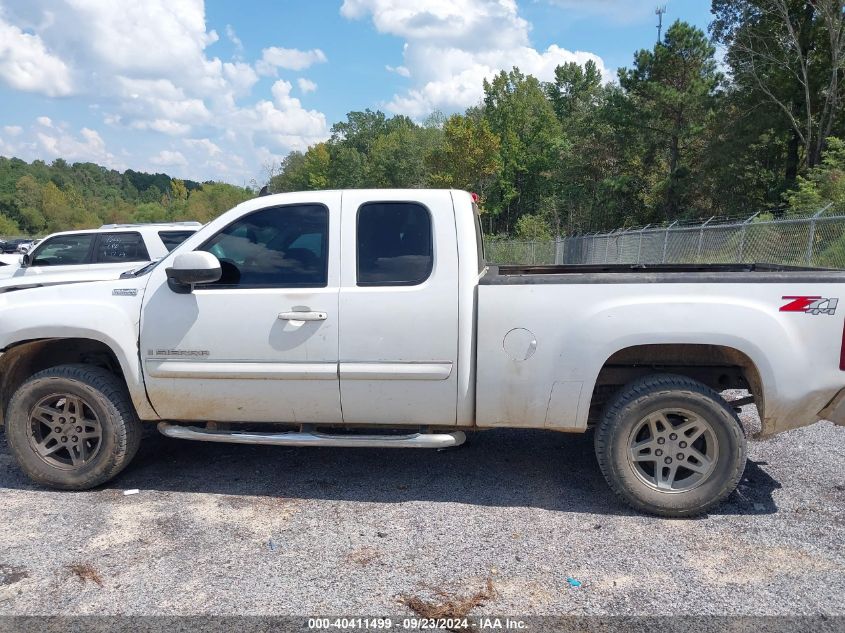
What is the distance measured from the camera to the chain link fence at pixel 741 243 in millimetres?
10344

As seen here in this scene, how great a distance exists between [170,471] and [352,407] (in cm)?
166

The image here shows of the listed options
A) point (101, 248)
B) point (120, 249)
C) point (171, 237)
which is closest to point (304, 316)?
point (171, 237)

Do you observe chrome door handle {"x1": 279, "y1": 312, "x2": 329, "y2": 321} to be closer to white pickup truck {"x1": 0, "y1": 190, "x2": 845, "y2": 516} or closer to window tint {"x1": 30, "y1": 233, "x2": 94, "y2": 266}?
white pickup truck {"x1": 0, "y1": 190, "x2": 845, "y2": 516}

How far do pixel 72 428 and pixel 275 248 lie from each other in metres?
1.86

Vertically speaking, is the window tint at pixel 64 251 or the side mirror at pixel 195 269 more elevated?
the side mirror at pixel 195 269

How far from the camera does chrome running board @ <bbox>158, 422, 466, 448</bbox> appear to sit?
388cm

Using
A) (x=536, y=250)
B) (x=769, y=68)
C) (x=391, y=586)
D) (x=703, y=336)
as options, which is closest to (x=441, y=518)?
(x=391, y=586)

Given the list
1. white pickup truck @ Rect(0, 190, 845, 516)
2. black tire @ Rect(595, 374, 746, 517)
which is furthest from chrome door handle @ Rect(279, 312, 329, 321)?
black tire @ Rect(595, 374, 746, 517)

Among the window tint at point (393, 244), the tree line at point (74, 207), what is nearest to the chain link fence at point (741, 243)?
the window tint at point (393, 244)

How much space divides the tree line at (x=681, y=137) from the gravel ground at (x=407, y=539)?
16345 mm

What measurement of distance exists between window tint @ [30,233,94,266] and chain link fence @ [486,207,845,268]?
6327 mm

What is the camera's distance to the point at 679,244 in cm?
1608

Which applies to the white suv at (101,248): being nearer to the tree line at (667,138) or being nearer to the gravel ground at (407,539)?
the gravel ground at (407,539)

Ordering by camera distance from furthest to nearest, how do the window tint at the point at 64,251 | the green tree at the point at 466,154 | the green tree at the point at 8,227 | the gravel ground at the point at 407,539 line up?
the green tree at the point at 8,227 → the green tree at the point at 466,154 → the window tint at the point at 64,251 → the gravel ground at the point at 407,539
